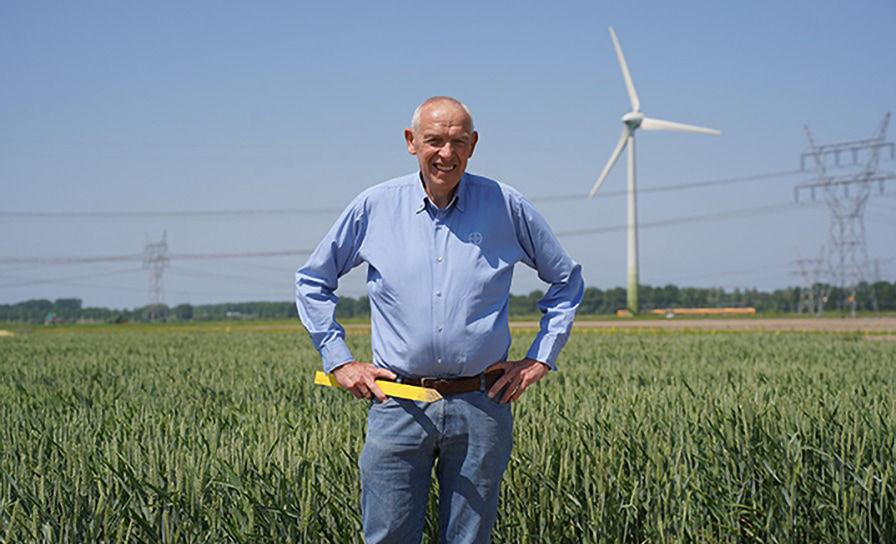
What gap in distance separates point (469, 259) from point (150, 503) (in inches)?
Answer: 78.4

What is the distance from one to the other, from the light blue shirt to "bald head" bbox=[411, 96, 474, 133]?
10.4 inches

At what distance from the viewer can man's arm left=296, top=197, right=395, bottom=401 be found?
3.62m

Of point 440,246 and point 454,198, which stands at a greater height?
point 454,198

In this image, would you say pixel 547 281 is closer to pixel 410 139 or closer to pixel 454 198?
pixel 454 198

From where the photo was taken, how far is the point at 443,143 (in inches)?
133

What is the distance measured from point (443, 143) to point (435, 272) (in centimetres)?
50

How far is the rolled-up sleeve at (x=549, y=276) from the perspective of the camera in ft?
12.0

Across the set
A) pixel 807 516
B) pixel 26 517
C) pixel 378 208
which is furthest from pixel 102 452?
pixel 807 516

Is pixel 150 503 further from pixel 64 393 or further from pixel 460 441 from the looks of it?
pixel 64 393

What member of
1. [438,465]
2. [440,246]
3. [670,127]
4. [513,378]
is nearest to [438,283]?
[440,246]

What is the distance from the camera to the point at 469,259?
349 cm

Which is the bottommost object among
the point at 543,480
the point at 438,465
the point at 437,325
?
the point at 543,480

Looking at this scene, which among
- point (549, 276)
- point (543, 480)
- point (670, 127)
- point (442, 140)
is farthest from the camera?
point (670, 127)

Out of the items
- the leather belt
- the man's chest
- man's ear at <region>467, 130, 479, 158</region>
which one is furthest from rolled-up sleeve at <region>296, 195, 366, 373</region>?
man's ear at <region>467, 130, 479, 158</region>
